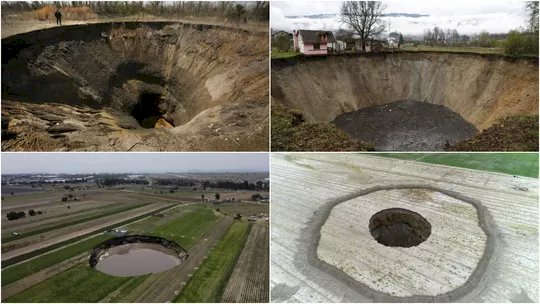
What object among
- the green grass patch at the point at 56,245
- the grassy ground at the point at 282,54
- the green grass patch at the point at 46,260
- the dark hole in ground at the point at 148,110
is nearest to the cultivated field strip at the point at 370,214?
the green grass patch at the point at 56,245

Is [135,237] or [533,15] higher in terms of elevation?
[533,15]

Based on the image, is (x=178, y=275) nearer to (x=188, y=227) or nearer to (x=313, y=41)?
(x=188, y=227)

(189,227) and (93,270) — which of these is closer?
(93,270)

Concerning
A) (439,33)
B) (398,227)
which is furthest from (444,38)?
(398,227)

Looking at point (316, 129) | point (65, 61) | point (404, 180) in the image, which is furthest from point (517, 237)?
point (65, 61)

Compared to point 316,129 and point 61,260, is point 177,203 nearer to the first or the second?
point 61,260

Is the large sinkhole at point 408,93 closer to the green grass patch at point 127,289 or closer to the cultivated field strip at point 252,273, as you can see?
the cultivated field strip at point 252,273

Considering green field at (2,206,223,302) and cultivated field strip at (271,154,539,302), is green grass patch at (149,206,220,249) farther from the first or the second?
cultivated field strip at (271,154,539,302)
